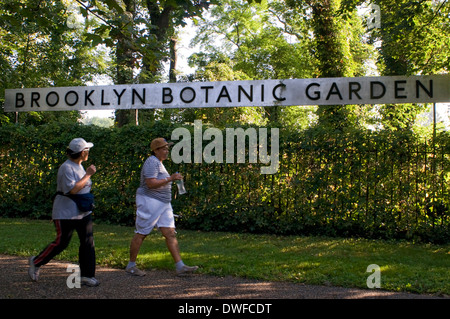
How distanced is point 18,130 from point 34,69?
962cm

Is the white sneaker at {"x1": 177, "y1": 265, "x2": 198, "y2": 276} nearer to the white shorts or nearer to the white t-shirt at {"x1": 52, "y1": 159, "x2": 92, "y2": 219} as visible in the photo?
the white shorts

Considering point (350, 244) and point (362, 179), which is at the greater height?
point (362, 179)

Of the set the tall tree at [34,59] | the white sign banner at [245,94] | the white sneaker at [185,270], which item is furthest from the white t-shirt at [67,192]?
the tall tree at [34,59]

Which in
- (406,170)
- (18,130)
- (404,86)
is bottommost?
(406,170)

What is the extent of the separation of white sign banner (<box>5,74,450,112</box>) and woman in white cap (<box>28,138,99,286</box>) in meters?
5.34

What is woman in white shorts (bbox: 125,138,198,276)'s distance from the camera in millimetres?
5809

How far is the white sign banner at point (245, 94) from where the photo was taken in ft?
31.1

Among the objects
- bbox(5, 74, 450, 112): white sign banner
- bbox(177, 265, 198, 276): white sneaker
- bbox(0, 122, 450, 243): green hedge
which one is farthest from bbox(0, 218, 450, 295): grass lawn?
bbox(5, 74, 450, 112): white sign banner

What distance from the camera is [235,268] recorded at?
6355mm

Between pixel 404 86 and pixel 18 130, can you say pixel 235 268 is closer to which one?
pixel 404 86

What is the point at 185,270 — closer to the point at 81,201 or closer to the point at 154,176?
the point at 154,176

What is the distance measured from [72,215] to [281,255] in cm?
372

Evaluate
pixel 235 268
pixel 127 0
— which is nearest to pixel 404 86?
pixel 235 268

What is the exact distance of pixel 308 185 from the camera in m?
9.62
